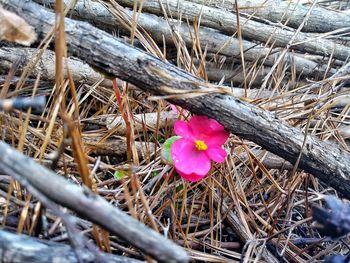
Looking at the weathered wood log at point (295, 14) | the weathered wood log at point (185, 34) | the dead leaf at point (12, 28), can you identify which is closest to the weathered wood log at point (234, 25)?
the weathered wood log at point (185, 34)

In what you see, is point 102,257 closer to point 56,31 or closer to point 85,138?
point 56,31

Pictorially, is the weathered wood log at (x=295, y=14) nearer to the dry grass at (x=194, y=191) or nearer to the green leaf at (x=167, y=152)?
the dry grass at (x=194, y=191)

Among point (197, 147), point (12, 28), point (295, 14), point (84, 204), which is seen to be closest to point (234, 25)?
point (295, 14)

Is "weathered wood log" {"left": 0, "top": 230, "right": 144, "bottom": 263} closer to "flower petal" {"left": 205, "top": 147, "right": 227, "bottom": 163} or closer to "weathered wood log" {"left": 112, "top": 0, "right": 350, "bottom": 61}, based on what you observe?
"flower petal" {"left": 205, "top": 147, "right": 227, "bottom": 163}

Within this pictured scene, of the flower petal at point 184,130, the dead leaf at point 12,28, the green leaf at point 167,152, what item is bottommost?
the green leaf at point 167,152

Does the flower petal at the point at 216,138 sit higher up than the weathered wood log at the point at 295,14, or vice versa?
the weathered wood log at the point at 295,14

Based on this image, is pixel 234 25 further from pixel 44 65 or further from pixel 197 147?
pixel 197 147

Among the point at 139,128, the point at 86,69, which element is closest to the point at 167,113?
the point at 139,128

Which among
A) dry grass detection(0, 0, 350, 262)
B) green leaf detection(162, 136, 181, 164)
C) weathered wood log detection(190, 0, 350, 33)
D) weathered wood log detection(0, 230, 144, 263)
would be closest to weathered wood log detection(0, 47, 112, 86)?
dry grass detection(0, 0, 350, 262)
